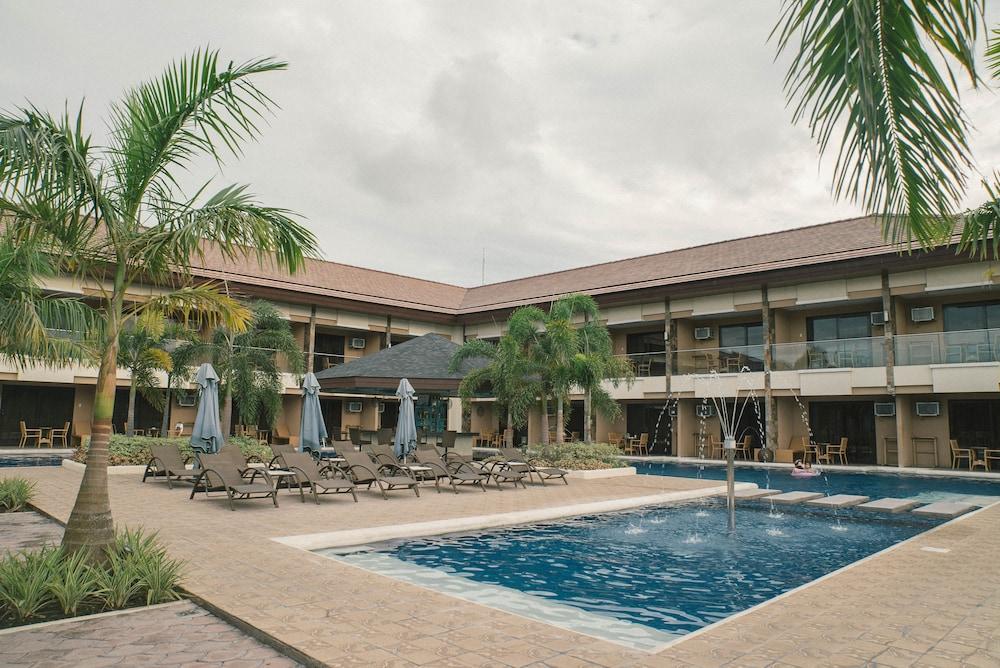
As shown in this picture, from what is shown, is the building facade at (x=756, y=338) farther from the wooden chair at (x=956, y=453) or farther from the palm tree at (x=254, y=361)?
the palm tree at (x=254, y=361)

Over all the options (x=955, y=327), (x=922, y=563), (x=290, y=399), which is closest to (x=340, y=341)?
(x=290, y=399)

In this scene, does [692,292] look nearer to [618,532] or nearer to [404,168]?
[404,168]

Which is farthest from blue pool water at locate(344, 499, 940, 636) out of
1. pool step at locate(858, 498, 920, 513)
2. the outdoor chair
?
the outdoor chair

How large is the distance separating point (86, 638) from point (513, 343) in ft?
47.5

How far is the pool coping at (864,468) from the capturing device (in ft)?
60.6

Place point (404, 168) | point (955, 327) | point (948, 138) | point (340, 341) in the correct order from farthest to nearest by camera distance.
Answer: point (340, 341), point (404, 168), point (955, 327), point (948, 138)

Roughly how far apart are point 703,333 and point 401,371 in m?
13.9

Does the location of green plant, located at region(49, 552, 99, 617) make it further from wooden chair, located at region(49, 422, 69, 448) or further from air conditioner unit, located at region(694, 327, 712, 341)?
air conditioner unit, located at region(694, 327, 712, 341)

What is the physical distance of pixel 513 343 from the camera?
18.3m

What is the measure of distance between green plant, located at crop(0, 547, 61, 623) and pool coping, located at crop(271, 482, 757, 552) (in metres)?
2.69

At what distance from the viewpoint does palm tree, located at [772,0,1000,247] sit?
6.61 ft

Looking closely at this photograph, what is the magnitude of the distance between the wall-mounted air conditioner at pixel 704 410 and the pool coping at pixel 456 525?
1265 centimetres

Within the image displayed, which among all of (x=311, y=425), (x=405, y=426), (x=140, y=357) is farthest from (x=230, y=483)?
(x=140, y=357)

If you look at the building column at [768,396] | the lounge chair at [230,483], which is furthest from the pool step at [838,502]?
the building column at [768,396]
